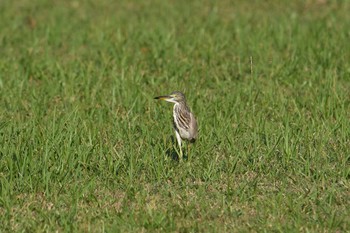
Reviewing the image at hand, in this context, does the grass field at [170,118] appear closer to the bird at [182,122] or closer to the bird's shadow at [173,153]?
the bird's shadow at [173,153]

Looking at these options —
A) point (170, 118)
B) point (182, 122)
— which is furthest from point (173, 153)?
point (170, 118)

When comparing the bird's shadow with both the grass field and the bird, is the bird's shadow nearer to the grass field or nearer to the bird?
the grass field

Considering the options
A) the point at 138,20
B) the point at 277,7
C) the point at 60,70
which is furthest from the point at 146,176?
the point at 277,7

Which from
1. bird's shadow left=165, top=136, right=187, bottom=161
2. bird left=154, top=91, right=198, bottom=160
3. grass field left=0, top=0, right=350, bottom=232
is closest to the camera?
grass field left=0, top=0, right=350, bottom=232

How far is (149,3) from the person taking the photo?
13.8 m

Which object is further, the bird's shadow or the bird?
the bird's shadow

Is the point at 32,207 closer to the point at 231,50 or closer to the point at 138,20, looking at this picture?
the point at 231,50

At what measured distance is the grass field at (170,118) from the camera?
6.36 metres

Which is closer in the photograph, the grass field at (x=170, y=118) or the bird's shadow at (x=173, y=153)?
the grass field at (x=170, y=118)

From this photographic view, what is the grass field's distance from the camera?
6.36 metres

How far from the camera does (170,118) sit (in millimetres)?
8406

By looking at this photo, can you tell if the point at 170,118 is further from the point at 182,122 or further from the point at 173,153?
the point at 182,122

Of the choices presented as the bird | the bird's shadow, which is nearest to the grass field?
the bird's shadow

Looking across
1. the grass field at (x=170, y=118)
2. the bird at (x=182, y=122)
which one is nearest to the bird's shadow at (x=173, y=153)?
the grass field at (x=170, y=118)
